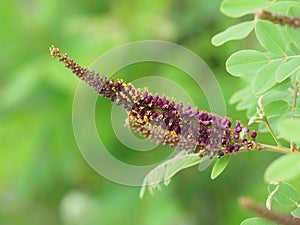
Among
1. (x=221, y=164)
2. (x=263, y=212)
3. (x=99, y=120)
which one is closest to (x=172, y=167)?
(x=221, y=164)

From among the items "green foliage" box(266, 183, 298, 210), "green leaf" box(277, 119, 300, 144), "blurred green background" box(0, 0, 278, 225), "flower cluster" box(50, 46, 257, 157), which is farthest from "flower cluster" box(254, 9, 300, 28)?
"blurred green background" box(0, 0, 278, 225)

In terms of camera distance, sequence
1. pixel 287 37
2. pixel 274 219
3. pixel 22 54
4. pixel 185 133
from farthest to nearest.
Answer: pixel 22 54, pixel 287 37, pixel 185 133, pixel 274 219

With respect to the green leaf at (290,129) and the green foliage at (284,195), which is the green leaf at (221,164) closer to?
the green foliage at (284,195)

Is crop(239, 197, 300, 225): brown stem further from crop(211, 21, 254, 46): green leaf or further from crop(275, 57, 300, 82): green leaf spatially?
crop(211, 21, 254, 46): green leaf

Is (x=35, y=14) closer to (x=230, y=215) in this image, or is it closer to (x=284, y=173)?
(x=230, y=215)

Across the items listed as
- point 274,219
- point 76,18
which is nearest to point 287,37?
point 274,219

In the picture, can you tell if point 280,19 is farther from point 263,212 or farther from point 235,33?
point 235,33

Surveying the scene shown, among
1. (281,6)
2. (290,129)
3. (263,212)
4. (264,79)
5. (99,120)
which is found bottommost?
(263,212)
